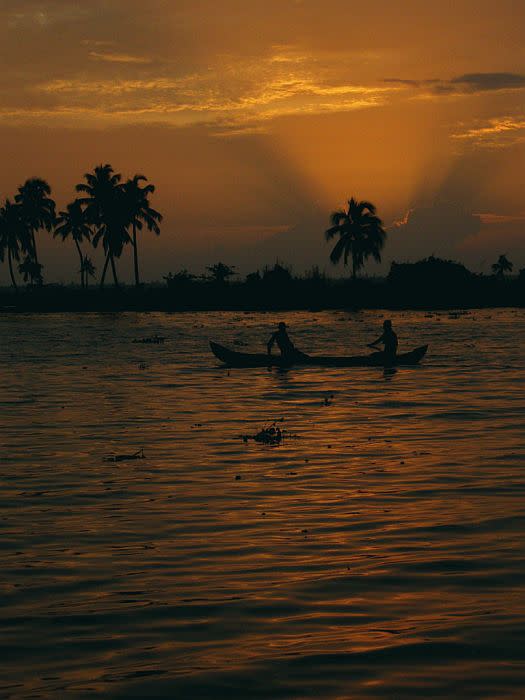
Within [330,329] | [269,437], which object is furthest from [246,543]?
[330,329]

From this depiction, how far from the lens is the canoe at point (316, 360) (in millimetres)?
35375

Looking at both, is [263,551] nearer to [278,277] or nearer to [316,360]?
[316,360]

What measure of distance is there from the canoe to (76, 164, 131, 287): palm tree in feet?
235

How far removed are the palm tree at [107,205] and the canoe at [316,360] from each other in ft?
235

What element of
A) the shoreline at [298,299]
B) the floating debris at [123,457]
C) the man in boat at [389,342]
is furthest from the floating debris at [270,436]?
the shoreline at [298,299]

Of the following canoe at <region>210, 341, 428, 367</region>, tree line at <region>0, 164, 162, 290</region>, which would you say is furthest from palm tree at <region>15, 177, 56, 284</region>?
canoe at <region>210, 341, 428, 367</region>

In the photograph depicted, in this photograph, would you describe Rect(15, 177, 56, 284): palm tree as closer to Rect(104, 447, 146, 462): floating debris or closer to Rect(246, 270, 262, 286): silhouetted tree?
Rect(246, 270, 262, 286): silhouetted tree

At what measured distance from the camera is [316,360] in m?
35.5

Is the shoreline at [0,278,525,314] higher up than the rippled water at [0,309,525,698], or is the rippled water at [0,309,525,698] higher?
the shoreline at [0,278,525,314]

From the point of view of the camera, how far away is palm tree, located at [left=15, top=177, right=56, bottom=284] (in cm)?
12512

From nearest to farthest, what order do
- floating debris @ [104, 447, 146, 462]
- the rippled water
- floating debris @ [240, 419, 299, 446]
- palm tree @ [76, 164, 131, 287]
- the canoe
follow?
1. the rippled water
2. floating debris @ [104, 447, 146, 462]
3. floating debris @ [240, 419, 299, 446]
4. the canoe
5. palm tree @ [76, 164, 131, 287]

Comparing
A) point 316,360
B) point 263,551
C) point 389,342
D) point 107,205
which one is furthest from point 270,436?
point 107,205

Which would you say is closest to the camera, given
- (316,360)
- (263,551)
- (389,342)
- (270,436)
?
(263,551)

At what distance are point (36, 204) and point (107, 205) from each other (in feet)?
70.0
